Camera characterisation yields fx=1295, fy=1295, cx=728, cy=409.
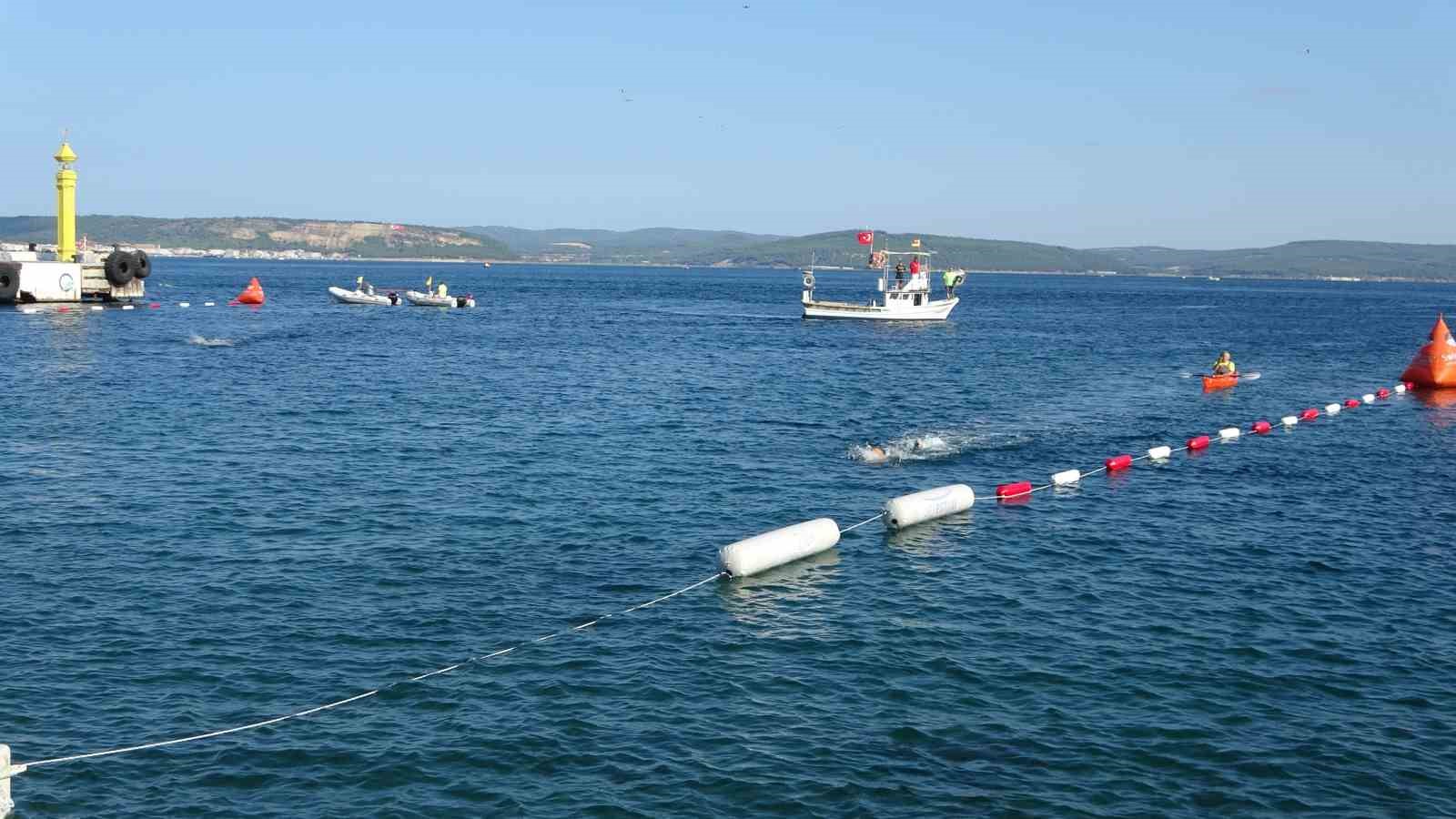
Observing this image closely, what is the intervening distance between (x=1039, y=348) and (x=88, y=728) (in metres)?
96.3

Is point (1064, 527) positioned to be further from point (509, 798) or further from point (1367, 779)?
point (509, 798)

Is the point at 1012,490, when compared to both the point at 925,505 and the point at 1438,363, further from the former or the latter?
the point at 1438,363

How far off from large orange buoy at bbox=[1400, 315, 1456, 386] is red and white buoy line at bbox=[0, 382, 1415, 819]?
29.2 m

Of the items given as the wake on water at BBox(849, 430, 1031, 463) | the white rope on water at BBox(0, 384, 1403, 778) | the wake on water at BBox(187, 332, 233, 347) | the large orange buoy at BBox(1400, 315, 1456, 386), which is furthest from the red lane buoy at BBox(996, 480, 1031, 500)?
the wake on water at BBox(187, 332, 233, 347)

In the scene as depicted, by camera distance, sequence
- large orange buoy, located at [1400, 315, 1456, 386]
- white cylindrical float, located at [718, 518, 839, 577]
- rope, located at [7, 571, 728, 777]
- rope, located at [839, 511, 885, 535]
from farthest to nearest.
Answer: large orange buoy, located at [1400, 315, 1456, 386], rope, located at [839, 511, 885, 535], white cylindrical float, located at [718, 518, 839, 577], rope, located at [7, 571, 728, 777]

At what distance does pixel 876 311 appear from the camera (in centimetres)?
13475

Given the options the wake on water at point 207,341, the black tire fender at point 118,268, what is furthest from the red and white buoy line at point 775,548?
the black tire fender at point 118,268

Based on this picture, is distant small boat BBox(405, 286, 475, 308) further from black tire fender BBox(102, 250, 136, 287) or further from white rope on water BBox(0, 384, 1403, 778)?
white rope on water BBox(0, 384, 1403, 778)

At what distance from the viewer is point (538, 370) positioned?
271 feet

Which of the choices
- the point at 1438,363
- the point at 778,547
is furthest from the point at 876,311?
the point at 778,547

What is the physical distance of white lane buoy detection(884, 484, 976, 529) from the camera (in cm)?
3803

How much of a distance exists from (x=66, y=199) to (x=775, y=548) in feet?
376

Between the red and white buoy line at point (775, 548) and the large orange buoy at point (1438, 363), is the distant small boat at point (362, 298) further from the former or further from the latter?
the red and white buoy line at point (775, 548)

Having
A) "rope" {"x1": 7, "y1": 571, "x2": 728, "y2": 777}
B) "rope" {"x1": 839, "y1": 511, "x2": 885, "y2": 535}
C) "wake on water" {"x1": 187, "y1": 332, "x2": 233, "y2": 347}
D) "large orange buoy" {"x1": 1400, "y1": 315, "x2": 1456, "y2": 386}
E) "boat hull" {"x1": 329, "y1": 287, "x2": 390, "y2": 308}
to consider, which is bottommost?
"rope" {"x1": 7, "y1": 571, "x2": 728, "y2": 777}
